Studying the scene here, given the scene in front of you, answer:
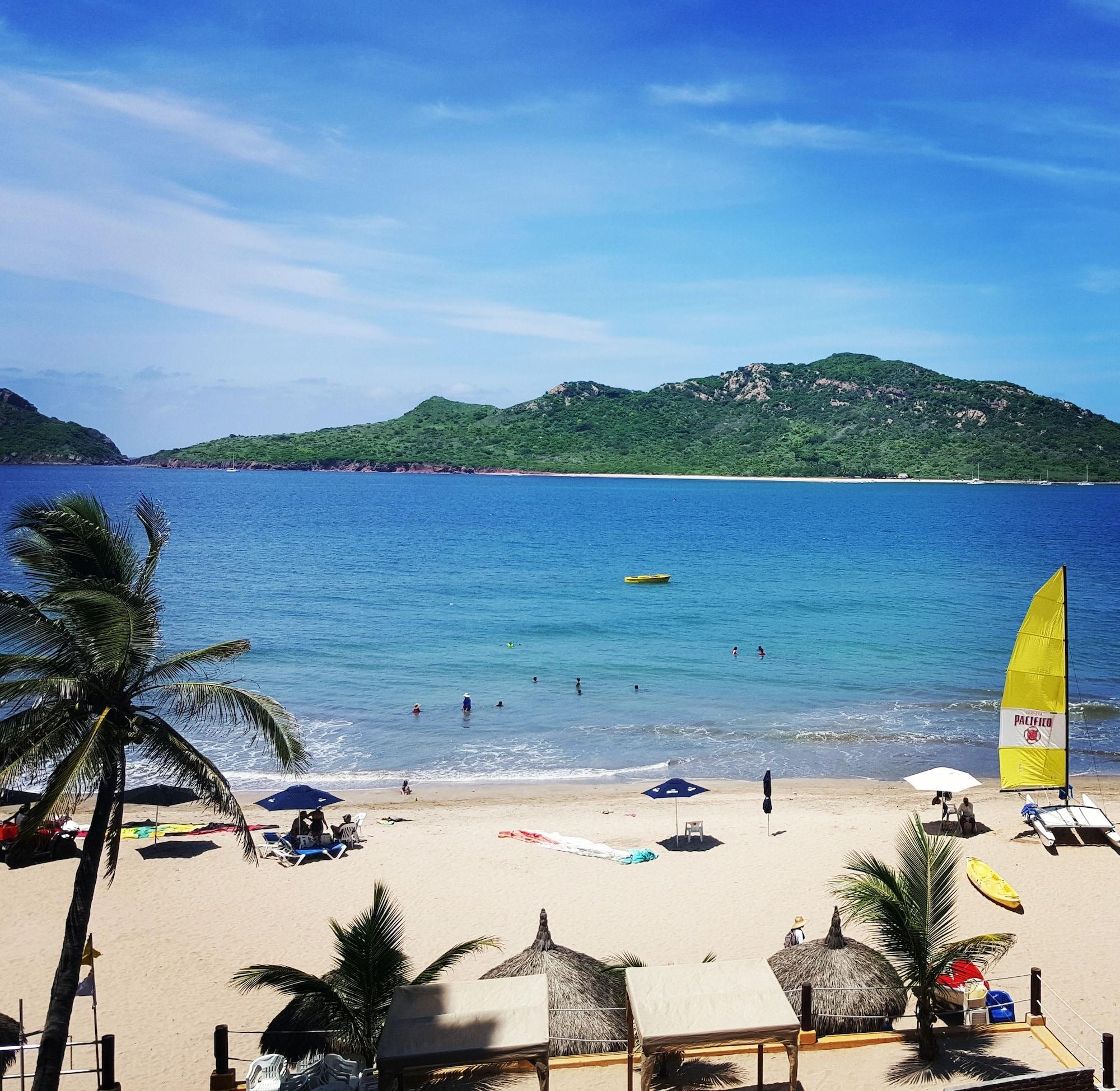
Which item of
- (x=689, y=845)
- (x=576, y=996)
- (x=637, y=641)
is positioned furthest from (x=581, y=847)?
(x=637, y=641)

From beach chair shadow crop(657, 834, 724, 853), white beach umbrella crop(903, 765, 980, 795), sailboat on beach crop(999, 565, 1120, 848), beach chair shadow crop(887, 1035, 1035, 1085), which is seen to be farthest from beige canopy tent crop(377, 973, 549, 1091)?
sailboat on beach crop(999, 565, 1120, 848)

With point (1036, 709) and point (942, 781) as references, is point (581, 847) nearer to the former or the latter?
point (942, 781)

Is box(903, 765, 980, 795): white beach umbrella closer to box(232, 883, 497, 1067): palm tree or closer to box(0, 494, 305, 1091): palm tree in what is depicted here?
box(232, 883, 497, 1067): palm tree

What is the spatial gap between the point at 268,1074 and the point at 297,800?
12.2 m

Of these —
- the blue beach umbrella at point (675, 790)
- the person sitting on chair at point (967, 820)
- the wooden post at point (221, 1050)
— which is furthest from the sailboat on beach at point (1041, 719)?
the wooden post at point (221, 1050)

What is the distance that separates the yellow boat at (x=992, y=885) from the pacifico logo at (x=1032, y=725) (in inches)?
177

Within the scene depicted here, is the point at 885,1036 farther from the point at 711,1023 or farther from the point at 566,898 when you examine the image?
the point at 566,898

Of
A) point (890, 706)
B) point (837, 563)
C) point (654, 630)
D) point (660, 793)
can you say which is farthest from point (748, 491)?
Result: point (660, 793)

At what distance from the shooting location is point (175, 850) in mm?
22125

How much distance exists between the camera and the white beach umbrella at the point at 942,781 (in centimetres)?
2389

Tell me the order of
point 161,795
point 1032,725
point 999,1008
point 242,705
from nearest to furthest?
point 242,705
point 999,1008
point 161,795
point 1032,725

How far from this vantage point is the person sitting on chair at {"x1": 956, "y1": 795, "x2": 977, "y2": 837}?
23.4m

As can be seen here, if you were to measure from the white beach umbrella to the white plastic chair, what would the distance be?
17411 millimetres

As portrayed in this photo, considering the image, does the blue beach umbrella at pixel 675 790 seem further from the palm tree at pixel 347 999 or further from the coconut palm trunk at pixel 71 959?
the coconut palm trunk at pixel 71 959
